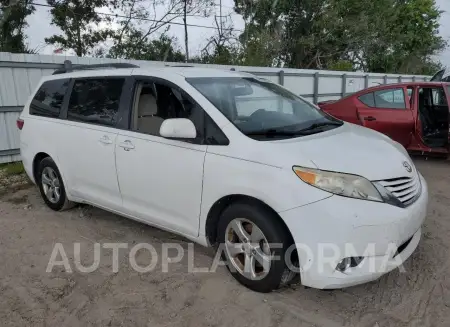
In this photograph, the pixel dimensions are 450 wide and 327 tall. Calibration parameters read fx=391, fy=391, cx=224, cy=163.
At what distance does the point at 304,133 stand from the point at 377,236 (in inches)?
38.7

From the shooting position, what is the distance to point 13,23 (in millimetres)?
16250

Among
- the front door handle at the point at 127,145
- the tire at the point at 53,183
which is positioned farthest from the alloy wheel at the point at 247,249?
the tire at the point at 53,183

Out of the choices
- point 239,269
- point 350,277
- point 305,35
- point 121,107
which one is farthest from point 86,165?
point 305,35

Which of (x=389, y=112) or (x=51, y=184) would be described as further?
(x=389, y=112)

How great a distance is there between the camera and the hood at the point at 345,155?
8.46 feet

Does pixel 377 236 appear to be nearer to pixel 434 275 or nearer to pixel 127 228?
pixel 434 275

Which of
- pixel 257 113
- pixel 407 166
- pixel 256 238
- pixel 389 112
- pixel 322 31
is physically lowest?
pixel 256 238

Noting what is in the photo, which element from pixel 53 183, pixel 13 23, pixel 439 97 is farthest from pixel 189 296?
pixel 13 23

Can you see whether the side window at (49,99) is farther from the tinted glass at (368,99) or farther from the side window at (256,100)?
the tinted glass at (368,99)

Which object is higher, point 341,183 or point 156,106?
point 156,106

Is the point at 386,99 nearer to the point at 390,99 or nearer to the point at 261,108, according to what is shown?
the point at 390,99

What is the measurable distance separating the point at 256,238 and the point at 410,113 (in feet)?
15.7

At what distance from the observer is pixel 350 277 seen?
2.50 meters

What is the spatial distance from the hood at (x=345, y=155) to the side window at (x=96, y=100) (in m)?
1.73
